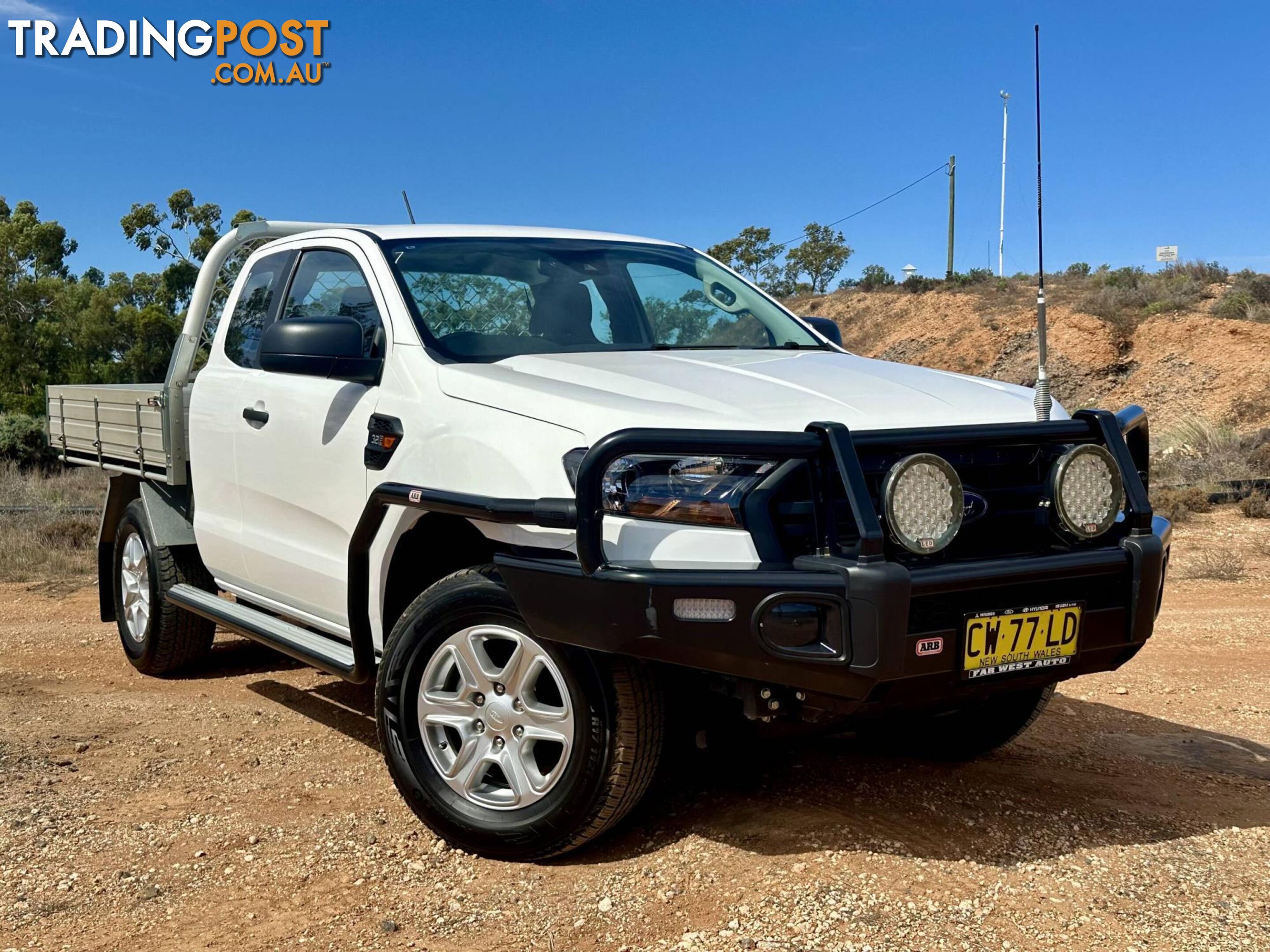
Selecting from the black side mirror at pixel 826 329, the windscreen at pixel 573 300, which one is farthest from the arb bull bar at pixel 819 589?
the black side mirror at pixel 826 329

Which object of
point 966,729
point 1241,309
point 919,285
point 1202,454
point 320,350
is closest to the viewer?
point 320,350

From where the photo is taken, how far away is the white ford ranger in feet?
10.5

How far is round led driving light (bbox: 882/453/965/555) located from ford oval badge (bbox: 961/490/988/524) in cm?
16

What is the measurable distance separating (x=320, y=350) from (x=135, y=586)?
2.95 meters

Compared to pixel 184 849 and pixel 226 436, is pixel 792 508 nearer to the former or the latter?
pixel 184 849

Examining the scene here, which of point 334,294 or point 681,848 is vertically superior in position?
point 334,294

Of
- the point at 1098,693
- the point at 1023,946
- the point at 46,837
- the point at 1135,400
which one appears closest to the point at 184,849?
the point at 46,837

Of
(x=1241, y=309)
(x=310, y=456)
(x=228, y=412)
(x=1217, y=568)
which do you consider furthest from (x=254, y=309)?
(x=1241, y=309)

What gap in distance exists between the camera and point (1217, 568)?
934 centimetres

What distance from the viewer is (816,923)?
3.18m

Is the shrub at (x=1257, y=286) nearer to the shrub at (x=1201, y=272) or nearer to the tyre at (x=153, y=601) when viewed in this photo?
the shrub at (x=1201, y=272)

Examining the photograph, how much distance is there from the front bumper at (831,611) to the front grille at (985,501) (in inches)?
3.6

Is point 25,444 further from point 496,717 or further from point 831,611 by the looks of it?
point 831,611

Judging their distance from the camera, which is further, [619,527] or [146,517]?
[146,517]
